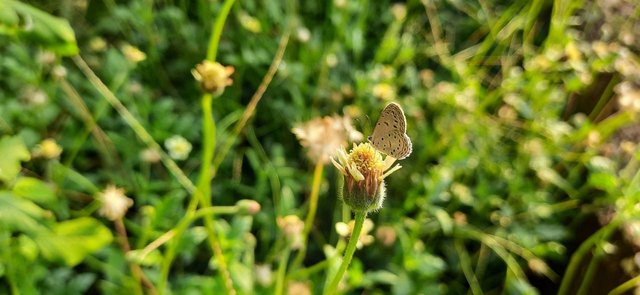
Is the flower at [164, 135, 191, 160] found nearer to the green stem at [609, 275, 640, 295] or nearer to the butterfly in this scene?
the butterfly

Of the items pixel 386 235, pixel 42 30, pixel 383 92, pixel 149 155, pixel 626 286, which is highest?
pixel 42 30

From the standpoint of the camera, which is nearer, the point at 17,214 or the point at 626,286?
the point at 17,214

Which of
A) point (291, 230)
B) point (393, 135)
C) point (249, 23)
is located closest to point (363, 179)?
point (393, 135)

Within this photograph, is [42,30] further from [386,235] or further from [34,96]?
[386,235]

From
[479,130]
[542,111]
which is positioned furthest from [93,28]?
[542,111]

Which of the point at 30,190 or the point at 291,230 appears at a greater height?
the point at 30,190

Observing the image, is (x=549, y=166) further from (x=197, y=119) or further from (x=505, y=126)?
(x=197, y=119)

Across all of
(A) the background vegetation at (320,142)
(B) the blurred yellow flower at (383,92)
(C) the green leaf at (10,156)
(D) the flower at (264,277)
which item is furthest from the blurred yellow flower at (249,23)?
(C) the green leaf at (10,156)
